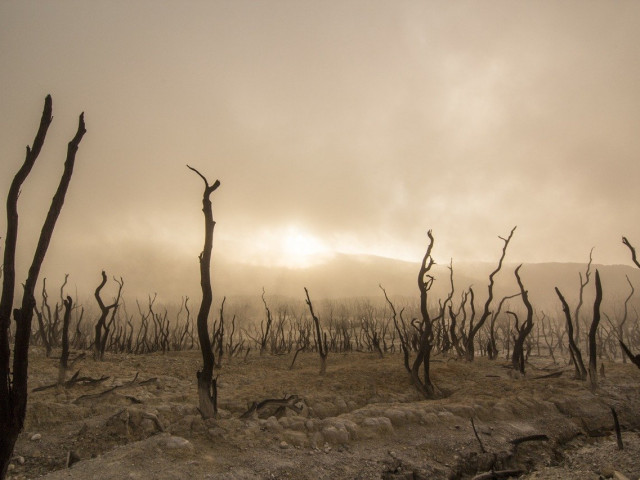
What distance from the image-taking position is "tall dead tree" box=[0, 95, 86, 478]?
339 centimetres

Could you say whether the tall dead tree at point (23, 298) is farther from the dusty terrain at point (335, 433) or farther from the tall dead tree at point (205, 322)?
the tall dead tree at point (205, 322)

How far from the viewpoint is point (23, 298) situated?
378 cm

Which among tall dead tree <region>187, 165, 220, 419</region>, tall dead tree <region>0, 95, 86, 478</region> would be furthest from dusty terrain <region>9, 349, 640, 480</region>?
tall dead tree <region>0, 95, 86, 478</region>

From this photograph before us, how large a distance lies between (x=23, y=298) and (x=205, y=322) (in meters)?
3.03

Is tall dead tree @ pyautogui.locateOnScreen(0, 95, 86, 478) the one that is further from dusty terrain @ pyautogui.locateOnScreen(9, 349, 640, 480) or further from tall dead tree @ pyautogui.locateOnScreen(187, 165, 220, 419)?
tall dead tree @ pyautogui.locateOnScreen(187, 165, 220, 419)

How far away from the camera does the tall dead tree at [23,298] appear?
3388 millimetres

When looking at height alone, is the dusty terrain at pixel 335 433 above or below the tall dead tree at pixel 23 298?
below

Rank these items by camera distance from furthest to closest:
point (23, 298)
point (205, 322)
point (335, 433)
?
point (205, 322) → point (335, 433) → point (23, 298)

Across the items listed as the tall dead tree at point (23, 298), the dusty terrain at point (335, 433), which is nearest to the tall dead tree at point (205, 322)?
the dusty terrain at point (335, 433)

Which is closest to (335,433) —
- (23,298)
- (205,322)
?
(205,322)

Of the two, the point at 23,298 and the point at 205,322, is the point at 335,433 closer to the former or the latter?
the point at 205,322

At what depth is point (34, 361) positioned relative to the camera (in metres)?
11.8

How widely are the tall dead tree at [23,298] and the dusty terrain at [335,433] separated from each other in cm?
159

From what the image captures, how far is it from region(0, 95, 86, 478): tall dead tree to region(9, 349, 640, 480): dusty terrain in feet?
5.21
